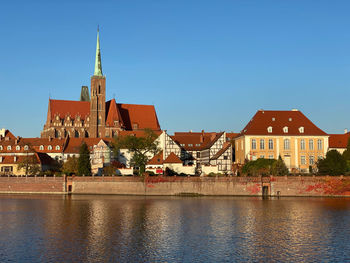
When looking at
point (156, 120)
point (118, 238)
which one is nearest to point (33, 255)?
point (118, 238)

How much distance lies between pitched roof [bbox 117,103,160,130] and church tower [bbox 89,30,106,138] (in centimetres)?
579

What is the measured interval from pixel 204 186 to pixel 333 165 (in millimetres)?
18798

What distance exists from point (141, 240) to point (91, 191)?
39.3 meters

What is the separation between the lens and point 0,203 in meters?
54.6

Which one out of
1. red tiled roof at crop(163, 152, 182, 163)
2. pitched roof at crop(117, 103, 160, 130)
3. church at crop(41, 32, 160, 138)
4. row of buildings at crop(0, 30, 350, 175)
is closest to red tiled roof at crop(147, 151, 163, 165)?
row of buildings at crop(0, 30, 350, 175)

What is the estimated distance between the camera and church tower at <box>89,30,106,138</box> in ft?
374

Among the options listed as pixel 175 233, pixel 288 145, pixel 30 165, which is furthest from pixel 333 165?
pixel 30 165

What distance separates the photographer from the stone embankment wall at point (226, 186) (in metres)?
63.2

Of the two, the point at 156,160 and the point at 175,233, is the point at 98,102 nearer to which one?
the point at 156,160

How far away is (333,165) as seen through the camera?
215 feet

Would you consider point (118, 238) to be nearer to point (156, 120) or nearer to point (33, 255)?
point (33, 255)

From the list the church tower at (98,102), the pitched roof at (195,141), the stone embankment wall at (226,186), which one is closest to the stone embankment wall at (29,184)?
the stone embankment wall at (226,186)

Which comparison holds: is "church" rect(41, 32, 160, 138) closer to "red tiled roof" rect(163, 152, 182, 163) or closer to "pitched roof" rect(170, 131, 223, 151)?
"pitched roof" rect(170, 131, 223, 151)

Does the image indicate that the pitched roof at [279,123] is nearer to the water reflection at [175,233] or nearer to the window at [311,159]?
the window at [311,159]
